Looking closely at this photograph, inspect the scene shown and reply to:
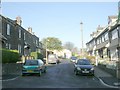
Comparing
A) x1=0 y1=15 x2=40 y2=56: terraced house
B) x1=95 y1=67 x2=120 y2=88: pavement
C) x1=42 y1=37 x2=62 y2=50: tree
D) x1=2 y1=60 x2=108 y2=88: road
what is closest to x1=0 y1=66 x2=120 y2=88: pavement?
x1=95 y1=67 x2=120 y2=88: pavement

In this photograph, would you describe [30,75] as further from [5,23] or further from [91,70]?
[5,23]

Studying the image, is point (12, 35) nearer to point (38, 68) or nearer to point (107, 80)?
point (38, 68)

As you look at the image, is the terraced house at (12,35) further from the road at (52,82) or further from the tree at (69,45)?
the tree at (69,45)

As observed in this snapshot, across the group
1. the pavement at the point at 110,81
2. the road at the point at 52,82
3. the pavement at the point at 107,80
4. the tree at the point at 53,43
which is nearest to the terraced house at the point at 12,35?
the pavement at the point at 107,80

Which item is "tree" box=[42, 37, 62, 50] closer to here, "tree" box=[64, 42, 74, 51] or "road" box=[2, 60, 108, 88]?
"tree" box=[64, 42, 74, 51]

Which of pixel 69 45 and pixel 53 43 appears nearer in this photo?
pixel 53 43

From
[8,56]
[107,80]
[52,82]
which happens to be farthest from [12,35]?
[107,80]

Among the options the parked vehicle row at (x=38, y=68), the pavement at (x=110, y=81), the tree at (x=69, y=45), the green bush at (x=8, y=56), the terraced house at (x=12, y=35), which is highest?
the tree at (x=69, y=45)

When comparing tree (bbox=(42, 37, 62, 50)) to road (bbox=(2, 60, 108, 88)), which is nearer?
road (bbox=(2, 60, 108, 88))

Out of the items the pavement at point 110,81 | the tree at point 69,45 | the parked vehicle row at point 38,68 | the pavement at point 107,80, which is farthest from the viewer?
the tree at point 69,45

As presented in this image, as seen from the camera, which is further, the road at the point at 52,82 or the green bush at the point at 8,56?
the green bush at the point at 8,56

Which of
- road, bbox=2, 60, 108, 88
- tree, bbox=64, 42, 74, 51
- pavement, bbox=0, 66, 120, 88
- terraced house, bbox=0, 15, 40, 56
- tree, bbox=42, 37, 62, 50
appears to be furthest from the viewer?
tree, bbox=64, 42, 74, 51

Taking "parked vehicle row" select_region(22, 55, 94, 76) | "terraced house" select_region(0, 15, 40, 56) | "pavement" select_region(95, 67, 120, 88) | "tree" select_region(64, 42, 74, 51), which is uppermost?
"tree" select_region(64, 42, 74, 51)

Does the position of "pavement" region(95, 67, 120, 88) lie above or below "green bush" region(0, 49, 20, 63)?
below
